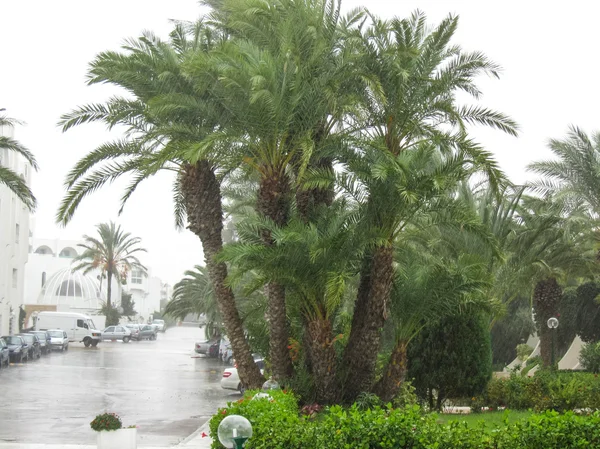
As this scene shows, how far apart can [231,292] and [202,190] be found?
239cm

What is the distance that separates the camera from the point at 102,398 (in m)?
24.2

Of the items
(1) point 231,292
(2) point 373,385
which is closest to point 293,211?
(1) point 231,292

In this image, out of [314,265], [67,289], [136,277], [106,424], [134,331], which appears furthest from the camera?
[136,277]

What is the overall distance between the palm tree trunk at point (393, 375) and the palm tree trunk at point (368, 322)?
0.26 meters

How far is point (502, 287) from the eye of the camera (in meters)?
24.8

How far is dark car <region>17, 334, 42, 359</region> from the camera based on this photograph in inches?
1647

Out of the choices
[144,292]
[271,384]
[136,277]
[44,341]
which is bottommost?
[271,384]

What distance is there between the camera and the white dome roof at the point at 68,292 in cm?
9369

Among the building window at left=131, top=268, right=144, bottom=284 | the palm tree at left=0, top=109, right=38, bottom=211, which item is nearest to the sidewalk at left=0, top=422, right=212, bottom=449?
the palm tree at left=0, top=109, right=38, bottom=211

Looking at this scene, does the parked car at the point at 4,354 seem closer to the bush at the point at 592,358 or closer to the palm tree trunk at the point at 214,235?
the palm tree trunk at the point at 214,235

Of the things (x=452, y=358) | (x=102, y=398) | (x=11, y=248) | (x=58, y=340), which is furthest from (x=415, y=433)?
(x=11, y=248)

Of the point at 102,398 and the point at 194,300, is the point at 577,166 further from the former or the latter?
the point at 194,300

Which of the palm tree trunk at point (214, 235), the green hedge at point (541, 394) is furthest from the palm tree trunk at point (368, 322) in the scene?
the green hedge at point (541, 394)

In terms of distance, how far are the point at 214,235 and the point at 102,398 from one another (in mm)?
9241
